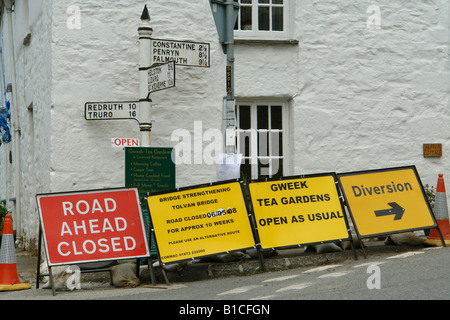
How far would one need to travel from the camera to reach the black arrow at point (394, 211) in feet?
32.9

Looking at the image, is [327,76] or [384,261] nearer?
[384,261]

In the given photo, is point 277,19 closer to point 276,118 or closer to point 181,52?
point 276,118

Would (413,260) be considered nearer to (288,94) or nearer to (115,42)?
(288,94)

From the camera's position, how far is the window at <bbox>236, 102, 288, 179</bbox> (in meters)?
12.3

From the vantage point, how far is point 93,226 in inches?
356

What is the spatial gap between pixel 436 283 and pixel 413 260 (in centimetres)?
167

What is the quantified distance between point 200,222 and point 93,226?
129 centimetres

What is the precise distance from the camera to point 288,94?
39.9 ft

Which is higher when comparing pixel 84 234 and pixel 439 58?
pixel 439 58

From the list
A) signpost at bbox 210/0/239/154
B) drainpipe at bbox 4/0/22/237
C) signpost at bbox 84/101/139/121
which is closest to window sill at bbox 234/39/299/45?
signpost at bbox 210/0/239/154

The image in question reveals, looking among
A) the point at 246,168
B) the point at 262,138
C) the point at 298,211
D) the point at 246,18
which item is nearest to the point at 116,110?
the point at 246,168

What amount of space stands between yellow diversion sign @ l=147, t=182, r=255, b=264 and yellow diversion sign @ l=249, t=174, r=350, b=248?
0.25 m

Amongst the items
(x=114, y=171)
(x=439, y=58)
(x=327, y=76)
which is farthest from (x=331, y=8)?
(x=114, y=171)

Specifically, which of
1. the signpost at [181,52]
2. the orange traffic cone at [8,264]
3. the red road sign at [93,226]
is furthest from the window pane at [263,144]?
the orange traffic cone at [8,264]
